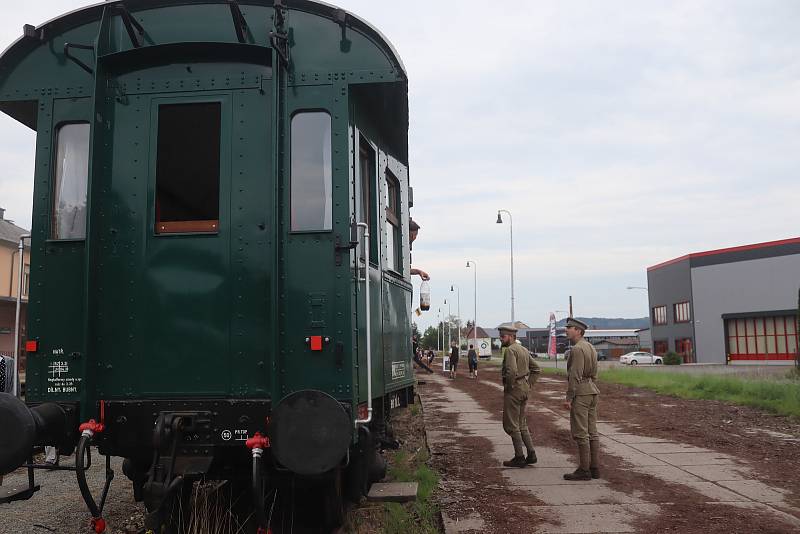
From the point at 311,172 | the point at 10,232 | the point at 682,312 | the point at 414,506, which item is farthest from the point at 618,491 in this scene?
the point at 682,312

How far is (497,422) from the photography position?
548 inches

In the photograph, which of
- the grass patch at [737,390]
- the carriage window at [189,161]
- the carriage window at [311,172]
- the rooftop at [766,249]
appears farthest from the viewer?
the rooftop at [766,249]

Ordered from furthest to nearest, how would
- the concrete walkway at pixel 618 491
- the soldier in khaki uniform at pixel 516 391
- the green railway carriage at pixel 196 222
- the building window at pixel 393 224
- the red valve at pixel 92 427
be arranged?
1. the soldier in khaki uniform at pixel 516 391
2. the building window at pixel 393 224
3. the concrete walkway at pixel 618 491
4. the green railway carriage at pixel 196 222
5. the red valve at pixel 92 427

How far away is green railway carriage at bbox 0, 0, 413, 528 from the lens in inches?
178

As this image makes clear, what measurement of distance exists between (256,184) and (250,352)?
1.15m

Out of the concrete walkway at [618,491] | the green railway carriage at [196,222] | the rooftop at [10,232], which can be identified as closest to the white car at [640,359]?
the rooftop at [10,232]

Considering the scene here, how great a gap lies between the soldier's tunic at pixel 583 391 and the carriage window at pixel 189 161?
4.69 m

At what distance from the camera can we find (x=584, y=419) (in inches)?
305

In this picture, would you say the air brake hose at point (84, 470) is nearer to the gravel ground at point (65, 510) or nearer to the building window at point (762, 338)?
the gravel ground at point (65, 510)

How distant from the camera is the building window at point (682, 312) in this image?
56000 mm

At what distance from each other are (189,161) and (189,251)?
2.44 ft

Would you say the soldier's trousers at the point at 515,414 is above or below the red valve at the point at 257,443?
below

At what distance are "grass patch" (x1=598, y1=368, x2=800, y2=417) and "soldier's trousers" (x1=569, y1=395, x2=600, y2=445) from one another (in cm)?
780

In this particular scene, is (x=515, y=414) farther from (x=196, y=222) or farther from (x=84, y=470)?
(x=84, y=470)
